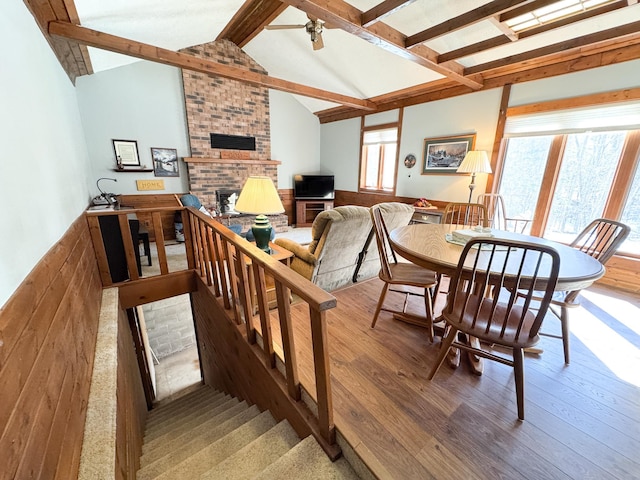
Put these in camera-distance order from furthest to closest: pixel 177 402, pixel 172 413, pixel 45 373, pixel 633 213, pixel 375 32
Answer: pixel 177 402 → pixel 633 213 → pixel 375 32 → pixel 172 413 → pixel 45 373

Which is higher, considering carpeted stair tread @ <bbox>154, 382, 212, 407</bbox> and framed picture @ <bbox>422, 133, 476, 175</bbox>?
framed picture @ <bbox>422, 133, 476, 175</bbox>

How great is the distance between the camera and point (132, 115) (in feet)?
15.0

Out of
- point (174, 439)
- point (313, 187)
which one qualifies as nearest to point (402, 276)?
point (174, 439)

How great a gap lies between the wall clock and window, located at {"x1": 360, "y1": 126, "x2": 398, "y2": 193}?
22 centimetres

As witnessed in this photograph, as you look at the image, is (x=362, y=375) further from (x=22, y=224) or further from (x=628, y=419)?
(x=22, y=224)

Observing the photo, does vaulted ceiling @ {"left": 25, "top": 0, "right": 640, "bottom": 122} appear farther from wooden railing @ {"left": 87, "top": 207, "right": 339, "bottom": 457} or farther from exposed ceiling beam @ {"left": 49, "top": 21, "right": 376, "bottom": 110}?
wooden railing @ {"left": 87, "top": 207, "right": 339, "bottom": 457}

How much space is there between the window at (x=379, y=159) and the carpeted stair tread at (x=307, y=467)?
4.84m

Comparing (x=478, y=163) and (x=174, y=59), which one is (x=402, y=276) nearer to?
(x=478, y=163)

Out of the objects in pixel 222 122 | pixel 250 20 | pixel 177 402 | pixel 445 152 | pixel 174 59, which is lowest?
pixel 177 402

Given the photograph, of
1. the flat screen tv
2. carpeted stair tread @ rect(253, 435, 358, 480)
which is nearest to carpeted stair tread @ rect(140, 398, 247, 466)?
carpeted stair tread @ rect(253, 435, 358, 480)

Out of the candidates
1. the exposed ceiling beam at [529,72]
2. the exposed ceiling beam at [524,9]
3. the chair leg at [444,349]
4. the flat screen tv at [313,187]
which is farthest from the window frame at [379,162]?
the chair leg at [444,349]

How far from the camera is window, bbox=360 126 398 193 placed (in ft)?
17.4

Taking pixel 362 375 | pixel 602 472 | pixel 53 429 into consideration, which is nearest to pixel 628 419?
pixel 602 472

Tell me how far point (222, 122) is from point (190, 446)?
Answer: 5421 mm
